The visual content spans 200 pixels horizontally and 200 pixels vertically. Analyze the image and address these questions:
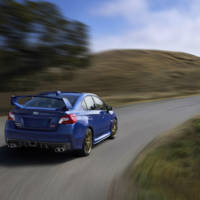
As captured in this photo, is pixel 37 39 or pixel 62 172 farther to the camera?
pixel 37 39

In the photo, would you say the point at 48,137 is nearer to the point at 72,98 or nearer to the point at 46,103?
the point at 46,103

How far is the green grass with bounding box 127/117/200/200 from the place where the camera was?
4922 millimetres

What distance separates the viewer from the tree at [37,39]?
66.2 feet

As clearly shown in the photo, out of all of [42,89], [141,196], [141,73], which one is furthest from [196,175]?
[141,73]

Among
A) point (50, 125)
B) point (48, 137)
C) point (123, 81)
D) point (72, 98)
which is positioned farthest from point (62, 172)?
point (123, 81)

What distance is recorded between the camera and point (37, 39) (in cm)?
2142

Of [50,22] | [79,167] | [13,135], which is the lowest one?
[79,167]

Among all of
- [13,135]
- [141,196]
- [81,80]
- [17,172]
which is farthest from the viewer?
[81,80]

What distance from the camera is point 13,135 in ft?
24.1

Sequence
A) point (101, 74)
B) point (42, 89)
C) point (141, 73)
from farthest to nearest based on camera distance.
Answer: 1. point (141, 73)
2. point (101, 74)
3. point (42, 89)

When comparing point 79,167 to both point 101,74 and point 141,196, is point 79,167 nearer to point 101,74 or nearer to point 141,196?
point 141,196

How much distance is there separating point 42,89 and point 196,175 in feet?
116

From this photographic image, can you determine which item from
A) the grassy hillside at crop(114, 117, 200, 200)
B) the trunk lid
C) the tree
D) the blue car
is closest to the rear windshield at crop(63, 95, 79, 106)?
the blue car

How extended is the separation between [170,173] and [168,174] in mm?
61
